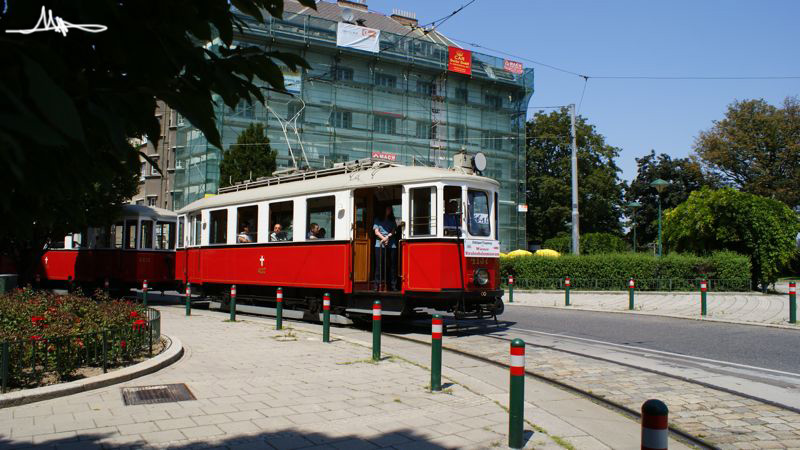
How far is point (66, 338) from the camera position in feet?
25.3

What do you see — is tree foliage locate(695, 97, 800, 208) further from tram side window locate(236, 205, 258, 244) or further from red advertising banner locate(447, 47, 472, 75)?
tram side window locate(236, 205, 258, 244)

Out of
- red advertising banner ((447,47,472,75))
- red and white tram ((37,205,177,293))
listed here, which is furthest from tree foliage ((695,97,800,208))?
red and white tram ((37,205,177,293))

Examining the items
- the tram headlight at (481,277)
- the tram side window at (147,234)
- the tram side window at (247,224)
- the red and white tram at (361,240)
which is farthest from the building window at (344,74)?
the tram headlight at (481,277)

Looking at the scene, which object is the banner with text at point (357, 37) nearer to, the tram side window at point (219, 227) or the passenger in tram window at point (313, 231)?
the tram side window at point (219, 227)

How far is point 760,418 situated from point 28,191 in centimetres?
677

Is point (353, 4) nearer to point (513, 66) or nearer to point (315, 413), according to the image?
point (513, 66)

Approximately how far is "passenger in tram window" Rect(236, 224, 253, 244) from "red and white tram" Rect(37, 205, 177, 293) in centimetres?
728

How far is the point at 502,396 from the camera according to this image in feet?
24.1

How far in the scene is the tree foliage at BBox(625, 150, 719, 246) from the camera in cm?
6394

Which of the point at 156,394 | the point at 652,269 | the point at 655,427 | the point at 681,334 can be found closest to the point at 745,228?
the point at 652,269

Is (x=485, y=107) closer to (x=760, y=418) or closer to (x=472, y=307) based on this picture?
(x=472, y=307)

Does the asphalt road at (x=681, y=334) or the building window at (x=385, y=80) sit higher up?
the building window at (x=385, y=80)

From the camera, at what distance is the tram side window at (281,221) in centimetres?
1557

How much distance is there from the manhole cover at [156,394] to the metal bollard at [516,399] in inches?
138
